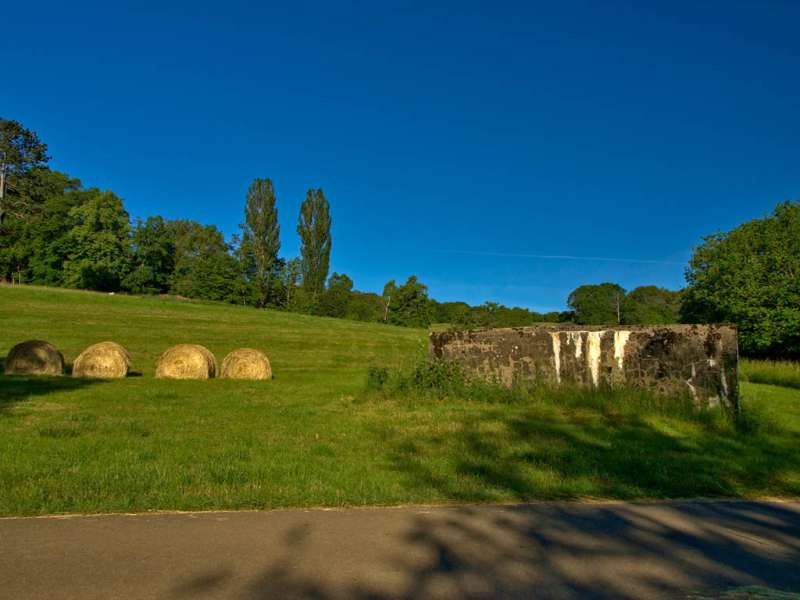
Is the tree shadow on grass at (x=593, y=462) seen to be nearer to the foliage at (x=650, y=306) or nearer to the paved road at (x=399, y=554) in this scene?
the paved road at (x=399, y=554)

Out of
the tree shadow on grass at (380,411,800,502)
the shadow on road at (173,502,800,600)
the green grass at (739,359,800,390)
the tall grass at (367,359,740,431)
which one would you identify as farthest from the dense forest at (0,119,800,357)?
the shadow on road at (173,502,800,600)

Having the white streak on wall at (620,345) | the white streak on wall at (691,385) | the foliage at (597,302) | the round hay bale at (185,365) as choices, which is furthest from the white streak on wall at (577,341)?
the foliage at (597,302)

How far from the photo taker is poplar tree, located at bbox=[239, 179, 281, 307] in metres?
82.4

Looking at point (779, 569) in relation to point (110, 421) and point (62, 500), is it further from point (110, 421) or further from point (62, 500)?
point (110, 421)

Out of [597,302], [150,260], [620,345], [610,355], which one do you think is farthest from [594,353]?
[597,302]

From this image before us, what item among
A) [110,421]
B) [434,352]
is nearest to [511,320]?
[434,352]

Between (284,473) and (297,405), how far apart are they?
7070mm

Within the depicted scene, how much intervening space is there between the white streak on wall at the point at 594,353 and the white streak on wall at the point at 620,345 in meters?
0.41

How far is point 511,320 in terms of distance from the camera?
3600 inches

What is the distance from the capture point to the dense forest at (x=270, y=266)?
47.9 m

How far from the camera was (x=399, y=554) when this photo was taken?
4.49m

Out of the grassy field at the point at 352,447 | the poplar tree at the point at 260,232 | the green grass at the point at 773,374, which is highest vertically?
the poplar tree at the point at 260,232

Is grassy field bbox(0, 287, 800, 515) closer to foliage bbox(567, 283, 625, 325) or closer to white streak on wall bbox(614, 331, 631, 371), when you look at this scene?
white streak on wall bbox(614, 331, 631, 371)

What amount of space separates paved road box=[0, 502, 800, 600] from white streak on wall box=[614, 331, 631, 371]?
8552mm
